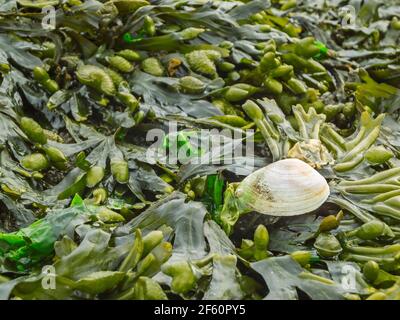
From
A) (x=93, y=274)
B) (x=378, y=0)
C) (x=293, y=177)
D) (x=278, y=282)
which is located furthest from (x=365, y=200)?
(x=378, y=0)

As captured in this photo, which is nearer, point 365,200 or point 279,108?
point 365,200

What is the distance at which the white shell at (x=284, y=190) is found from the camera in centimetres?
120

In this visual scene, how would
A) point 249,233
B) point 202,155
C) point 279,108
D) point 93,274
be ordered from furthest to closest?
point 279,108, point 202,155, point 249,233, point 93,274

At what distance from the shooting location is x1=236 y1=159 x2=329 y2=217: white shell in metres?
1.20

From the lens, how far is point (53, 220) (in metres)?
1.17

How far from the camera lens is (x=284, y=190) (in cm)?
121

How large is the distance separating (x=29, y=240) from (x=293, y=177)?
53cm

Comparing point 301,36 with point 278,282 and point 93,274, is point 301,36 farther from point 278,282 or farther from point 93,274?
point 93,274

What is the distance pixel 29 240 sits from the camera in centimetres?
113

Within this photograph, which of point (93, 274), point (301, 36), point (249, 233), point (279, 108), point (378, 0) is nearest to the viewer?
point (93, 274)

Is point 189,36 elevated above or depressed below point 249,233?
above

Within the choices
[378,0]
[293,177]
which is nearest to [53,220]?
[293,177]

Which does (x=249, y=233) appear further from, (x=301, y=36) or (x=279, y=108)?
(x=301, y=36)

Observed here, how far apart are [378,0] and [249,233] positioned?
1252 millimetres
